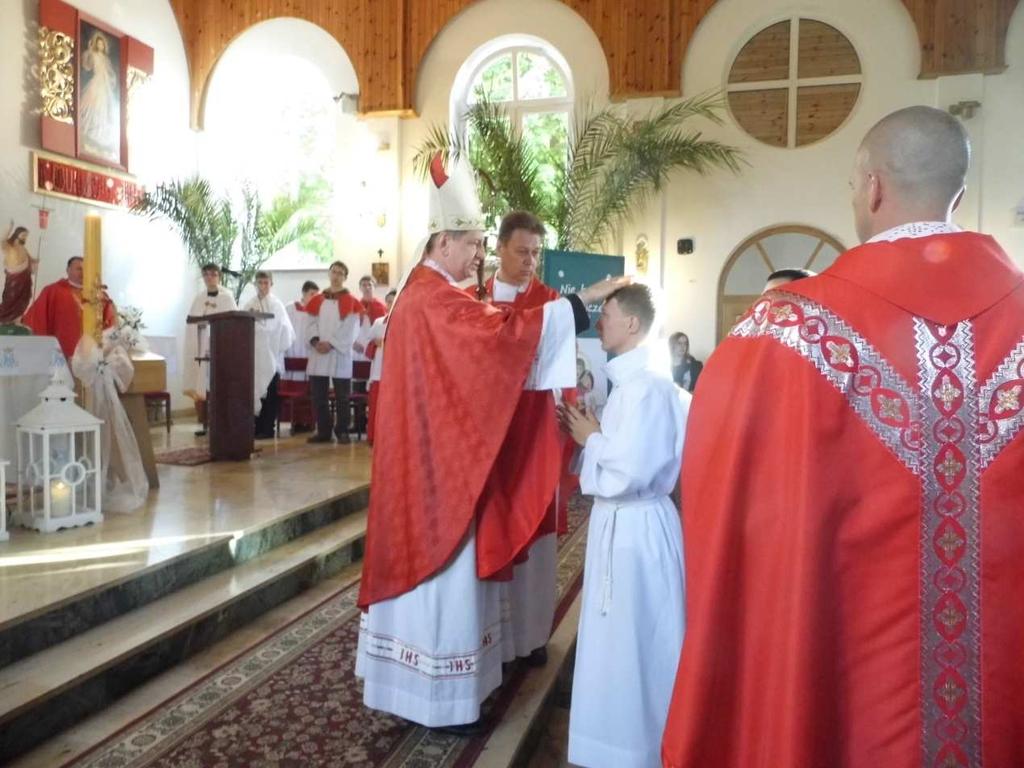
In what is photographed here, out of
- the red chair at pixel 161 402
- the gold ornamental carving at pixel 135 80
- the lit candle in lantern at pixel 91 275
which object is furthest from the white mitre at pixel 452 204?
the gold ornamental carving at pixel 135 80

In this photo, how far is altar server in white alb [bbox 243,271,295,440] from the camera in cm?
855

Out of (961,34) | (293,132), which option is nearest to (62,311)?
(293,132)

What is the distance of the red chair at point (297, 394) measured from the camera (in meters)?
9.38

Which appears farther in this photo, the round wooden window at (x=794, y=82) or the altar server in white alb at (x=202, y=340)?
the round wooden window at (x=794, y=82)

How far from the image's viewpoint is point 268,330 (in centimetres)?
886

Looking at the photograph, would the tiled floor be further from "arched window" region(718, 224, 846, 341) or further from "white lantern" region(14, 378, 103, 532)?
"arched window" region(718, 224, 846, 341)

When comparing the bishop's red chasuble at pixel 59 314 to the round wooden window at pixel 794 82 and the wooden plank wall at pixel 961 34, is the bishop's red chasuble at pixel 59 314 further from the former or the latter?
the wooden plank wall at pixel 961 34

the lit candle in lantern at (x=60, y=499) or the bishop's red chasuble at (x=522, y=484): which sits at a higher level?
the bishop's red chasuble at (x=522, y=484)

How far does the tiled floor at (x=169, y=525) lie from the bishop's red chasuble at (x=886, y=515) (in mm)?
2805

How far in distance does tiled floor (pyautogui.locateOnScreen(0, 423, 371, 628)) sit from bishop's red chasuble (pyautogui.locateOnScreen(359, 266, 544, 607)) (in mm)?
Result: 1453

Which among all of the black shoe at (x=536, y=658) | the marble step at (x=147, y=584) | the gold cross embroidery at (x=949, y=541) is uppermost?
the gold cross embroidery at (x=949, y=541)

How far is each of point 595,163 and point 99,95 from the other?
5818 mm

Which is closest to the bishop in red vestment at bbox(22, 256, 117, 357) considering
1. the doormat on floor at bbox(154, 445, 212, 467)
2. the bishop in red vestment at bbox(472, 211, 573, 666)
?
the doormat on floor at bbox(154, 445, 212, 467)

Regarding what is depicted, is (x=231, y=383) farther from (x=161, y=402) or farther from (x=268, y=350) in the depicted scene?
(x=161, y=402)
